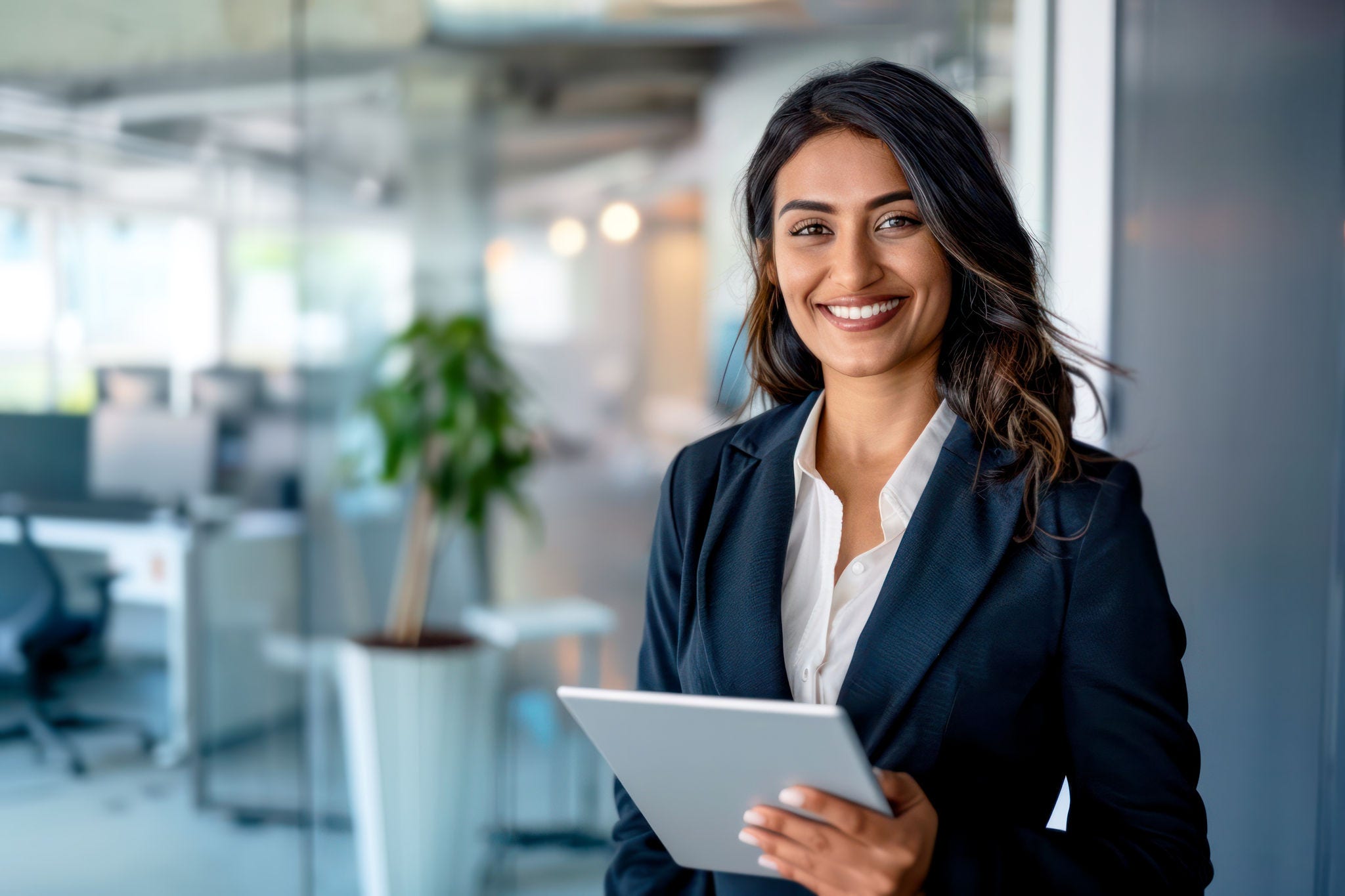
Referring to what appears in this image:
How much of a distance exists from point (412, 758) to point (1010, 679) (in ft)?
8.98

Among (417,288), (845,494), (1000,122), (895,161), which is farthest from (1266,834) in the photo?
(417,288)

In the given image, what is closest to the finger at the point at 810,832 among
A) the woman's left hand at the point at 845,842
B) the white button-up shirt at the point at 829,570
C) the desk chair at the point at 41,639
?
the woman's left hand at the point at 845,842

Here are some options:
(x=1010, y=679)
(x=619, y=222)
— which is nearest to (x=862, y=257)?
(x=1010, y=679)

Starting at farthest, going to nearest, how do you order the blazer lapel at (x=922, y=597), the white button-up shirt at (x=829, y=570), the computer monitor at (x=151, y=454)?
the computer monitor at (x=151, y=454)
the white button-up shirt at (x=829, y=570)
the blazer lapel at (x=922, y=597)

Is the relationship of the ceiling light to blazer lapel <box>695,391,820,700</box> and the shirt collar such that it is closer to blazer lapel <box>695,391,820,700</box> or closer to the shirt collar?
blazer lapel <box>695,391,820,700</box>

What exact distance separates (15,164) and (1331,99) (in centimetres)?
265

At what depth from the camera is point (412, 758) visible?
139 inches

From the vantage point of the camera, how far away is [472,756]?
12.1 ft

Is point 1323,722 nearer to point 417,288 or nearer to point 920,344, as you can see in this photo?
point 920,344

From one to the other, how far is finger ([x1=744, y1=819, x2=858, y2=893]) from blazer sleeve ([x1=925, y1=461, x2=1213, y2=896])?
0.37 ft

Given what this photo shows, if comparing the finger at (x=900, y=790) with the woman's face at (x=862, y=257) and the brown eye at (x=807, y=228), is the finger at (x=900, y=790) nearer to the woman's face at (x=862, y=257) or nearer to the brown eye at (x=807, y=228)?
the woman's face at (x=862, y=257)

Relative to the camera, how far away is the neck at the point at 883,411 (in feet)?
4.55

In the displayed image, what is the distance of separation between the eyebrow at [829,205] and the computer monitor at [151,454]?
2013mm

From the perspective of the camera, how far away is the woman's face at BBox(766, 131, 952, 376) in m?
1.26
